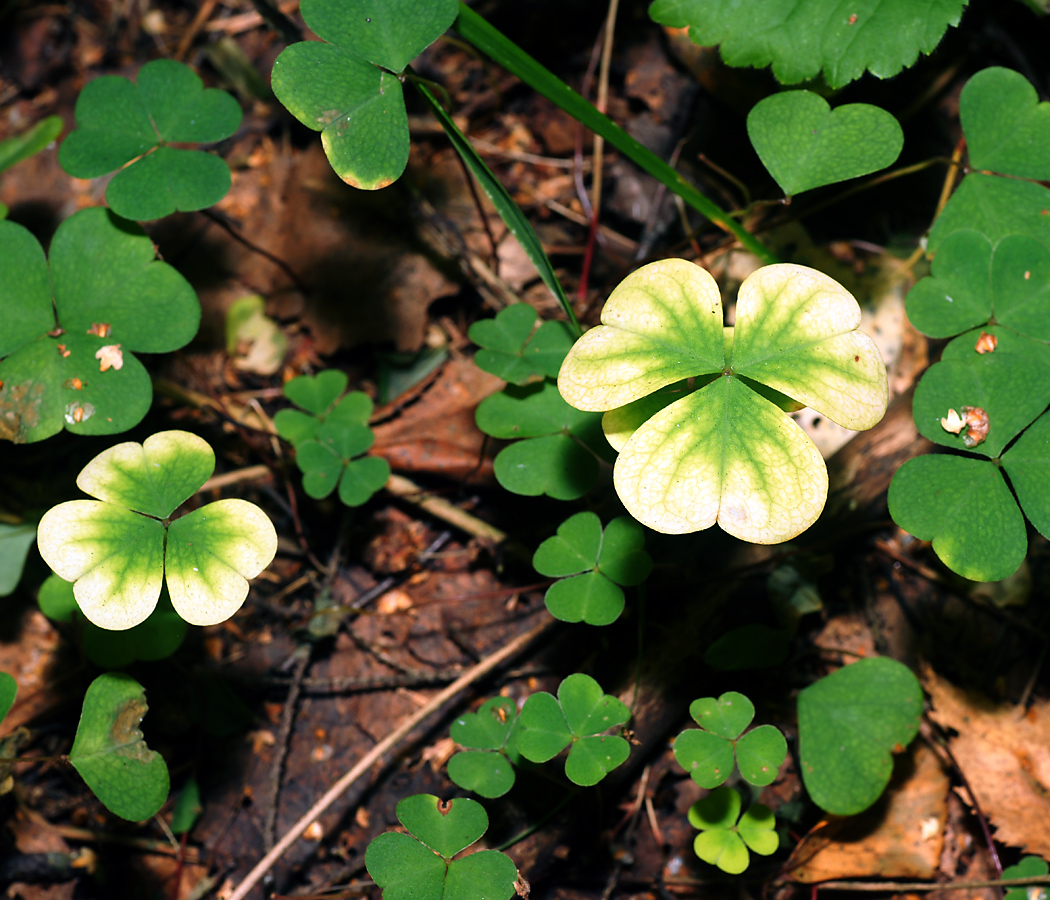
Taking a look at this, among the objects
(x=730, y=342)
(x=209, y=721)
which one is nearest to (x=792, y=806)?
(x=730, y=342)

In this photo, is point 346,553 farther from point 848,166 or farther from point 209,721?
point 848,166

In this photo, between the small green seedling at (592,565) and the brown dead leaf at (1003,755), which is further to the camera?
the brown dead leaf at (1003,755)

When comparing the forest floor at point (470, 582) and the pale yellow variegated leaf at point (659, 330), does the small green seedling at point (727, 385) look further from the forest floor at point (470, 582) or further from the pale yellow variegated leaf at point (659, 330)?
the forest floor at point (470, 582)

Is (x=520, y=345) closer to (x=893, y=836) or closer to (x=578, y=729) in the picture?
(x=578, y=729)

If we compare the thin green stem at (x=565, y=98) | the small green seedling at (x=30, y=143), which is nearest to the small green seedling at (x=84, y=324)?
the small green seedling at (x=30, y=143)

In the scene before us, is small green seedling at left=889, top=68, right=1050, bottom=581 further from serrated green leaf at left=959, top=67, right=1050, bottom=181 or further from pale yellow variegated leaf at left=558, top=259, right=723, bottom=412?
pale yellow variegated leaf at left=558, top=259, right=723, bottom=412
